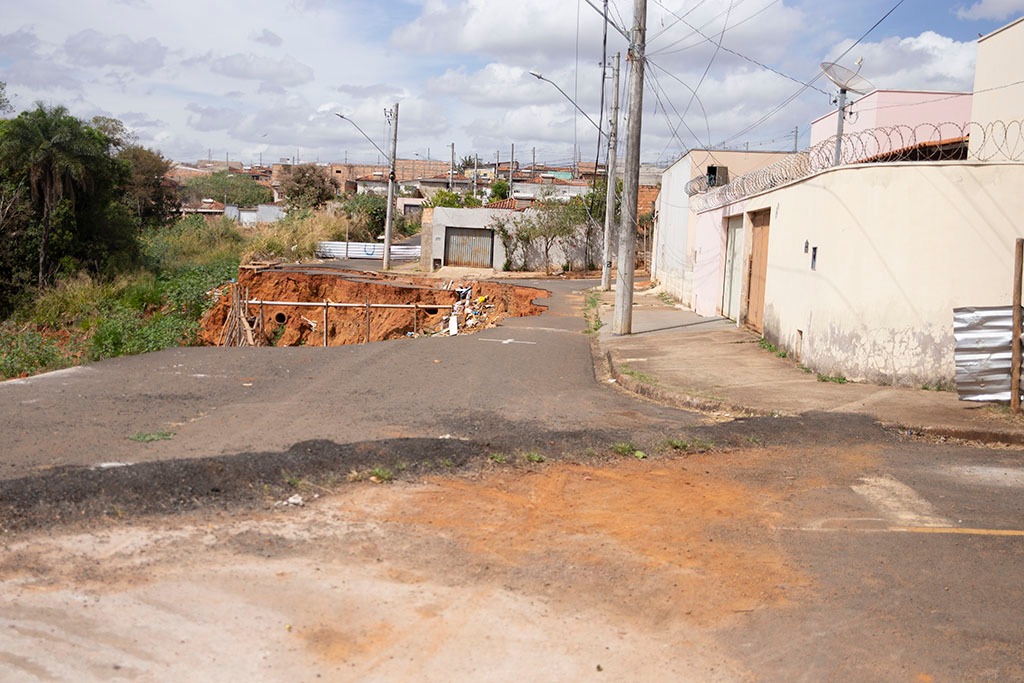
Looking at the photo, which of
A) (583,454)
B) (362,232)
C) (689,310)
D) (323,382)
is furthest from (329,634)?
(362,232)

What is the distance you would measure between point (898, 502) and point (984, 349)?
405cm

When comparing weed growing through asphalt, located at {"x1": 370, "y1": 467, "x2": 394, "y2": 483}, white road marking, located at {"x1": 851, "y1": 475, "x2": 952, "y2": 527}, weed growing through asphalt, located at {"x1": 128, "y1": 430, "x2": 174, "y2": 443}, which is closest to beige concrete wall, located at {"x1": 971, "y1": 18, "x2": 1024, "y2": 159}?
white road marking, located at {"x1": 851, "y1": 475, "x2": 952, "y2": 527}

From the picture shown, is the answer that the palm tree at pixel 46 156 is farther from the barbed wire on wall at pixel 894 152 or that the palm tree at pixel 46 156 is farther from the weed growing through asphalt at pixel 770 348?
the weed growing through asphalt at pixel 770 348

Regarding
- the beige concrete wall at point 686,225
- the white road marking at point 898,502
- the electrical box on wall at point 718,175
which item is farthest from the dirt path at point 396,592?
the electrical box on wall at point 718,175

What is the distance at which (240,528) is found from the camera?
5.77m

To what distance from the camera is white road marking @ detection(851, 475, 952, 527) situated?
640cm

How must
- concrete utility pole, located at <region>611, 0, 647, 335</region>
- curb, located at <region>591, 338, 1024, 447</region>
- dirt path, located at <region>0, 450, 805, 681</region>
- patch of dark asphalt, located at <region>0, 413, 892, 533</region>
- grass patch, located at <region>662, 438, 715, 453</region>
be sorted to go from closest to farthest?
dirt path, located at <region>0, 450, 805, 681</region>, patch of dark asphalt, located at <region>0, 413, 892, 533</region>, grass patch, located at <region>662, 438, 715, 453</region>, curb, located at <region>591, 338, 1024, 447</region>, concrete utility pole, located at <region>611, 0, 647, 335</region>

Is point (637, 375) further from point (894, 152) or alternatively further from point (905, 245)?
point (894, 152)

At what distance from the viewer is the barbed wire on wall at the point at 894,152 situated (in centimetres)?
1223

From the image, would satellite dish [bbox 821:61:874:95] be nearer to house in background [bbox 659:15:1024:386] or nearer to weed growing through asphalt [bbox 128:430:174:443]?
house in background [bbox 659:15:1024:386]

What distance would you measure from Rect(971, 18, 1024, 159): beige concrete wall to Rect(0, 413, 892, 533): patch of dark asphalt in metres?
5.99

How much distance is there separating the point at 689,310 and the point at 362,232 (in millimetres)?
38580

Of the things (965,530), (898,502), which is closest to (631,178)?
(898,502)

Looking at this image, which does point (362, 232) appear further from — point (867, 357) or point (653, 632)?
point (653, 632)
